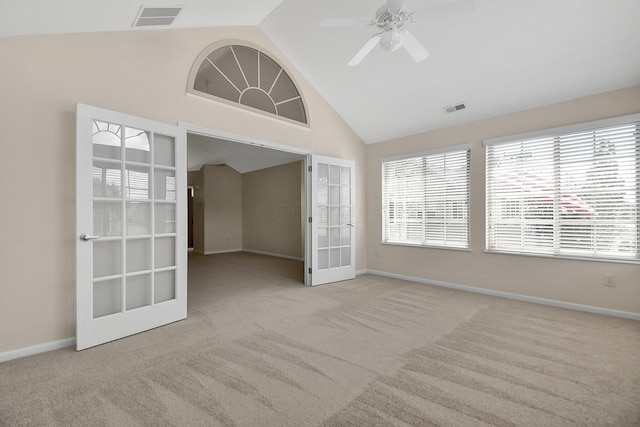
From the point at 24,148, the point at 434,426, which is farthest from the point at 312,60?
the point at 434,426

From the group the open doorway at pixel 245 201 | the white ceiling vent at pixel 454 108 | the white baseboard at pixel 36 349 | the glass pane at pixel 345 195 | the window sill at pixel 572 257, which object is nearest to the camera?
the white baseboard at pixel 36 349

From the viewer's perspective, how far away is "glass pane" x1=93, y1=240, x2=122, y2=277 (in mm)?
2475

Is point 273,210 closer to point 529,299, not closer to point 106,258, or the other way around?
point 106,258

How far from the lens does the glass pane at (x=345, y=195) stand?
15.9ft

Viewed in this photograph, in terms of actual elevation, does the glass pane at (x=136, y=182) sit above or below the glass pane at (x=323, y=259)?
above

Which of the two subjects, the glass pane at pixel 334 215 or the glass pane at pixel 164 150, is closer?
the glass pane at pixel 164 150

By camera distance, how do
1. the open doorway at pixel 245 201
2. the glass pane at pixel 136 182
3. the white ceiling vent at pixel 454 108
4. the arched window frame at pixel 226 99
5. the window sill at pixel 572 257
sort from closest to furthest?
the glass pane at pixel 136 182 < the window sill at pixel 572 257 < the arched window frame at pixel 226 99 < the white ceiling vent at pixel 454 108 < the open doorway at pixel 245 201

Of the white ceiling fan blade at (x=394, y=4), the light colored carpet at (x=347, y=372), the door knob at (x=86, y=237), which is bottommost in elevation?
the light colored carpet at (x=347, y=372)

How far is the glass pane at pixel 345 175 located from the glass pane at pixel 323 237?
91cm

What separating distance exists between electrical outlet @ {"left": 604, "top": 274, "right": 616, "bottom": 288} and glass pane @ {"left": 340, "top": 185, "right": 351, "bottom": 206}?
338 cm

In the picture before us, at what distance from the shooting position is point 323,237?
4.54 metres

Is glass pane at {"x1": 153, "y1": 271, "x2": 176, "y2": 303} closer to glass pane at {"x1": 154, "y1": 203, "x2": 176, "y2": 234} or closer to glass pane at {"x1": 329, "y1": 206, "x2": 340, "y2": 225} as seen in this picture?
glass pane at {"x1": 154, "y1": 203, "x2": 176, "y2": 234}

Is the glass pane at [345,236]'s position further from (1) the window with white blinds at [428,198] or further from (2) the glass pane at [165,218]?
(2) the glass pane at [165,218]

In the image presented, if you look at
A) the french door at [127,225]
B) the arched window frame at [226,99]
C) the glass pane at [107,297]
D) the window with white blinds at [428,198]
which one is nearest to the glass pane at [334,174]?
the arched window frame at [226,99]
